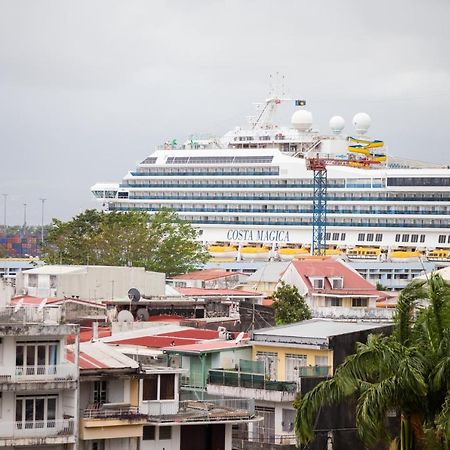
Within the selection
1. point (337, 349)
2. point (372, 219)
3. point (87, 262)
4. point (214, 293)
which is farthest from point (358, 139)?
point (337, 349)

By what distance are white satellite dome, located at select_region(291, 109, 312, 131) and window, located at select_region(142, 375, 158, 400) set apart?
487 feet

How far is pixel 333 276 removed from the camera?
3098 inches

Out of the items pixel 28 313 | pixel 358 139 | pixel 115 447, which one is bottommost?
pixel 115 447

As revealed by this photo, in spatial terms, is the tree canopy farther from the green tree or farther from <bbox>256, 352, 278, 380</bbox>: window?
<bbox>256, 352, 278, 380</bbox>: window

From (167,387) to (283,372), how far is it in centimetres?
603

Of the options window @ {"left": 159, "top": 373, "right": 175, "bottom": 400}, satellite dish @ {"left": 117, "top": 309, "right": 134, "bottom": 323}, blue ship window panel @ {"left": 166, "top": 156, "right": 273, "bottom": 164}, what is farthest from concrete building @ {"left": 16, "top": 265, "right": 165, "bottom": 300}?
blue ship window panel @ {"left": 166, "top": 156, "right": 273, "bottom": 164}

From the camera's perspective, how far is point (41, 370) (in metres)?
35.1

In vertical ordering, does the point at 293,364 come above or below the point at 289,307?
below

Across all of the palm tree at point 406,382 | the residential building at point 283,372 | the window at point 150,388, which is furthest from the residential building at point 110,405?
the palm tree at point 406,382

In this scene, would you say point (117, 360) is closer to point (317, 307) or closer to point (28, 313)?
point (28, 313)

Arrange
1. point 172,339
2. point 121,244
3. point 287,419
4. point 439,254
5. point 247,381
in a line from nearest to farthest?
point 287,419, point 247,381, point 172,339, point 121,244, point 439,254

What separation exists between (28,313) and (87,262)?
6707cm

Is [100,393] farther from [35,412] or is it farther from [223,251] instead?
[223,251]

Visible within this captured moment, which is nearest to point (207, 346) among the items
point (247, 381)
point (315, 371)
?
point (247, 381)
